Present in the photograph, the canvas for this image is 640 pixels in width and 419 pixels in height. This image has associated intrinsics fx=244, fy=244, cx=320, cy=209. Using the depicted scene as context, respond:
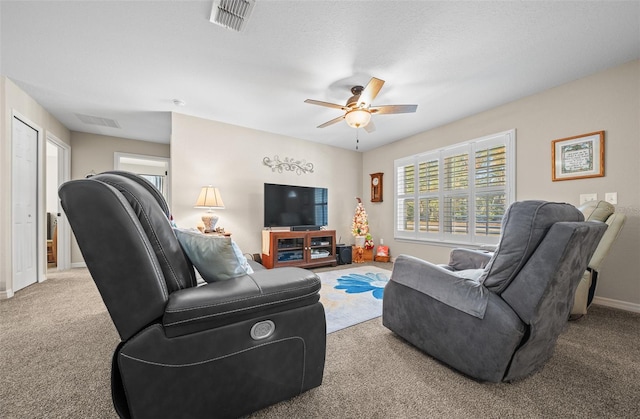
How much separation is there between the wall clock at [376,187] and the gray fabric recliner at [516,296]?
375 centimetres

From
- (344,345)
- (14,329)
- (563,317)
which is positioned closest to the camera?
(563,317)

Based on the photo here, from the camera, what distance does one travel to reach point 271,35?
2.03 meters

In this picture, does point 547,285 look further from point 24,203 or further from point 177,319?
point 24,203

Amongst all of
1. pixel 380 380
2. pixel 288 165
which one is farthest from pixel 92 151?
pixel 380 380

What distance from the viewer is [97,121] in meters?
3.86

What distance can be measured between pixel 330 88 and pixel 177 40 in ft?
5.08

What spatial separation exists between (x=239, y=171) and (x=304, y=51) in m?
2.39

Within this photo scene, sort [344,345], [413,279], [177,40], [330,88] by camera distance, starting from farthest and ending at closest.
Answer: [330,88] < [177,40] < [344,345] < [413,279]

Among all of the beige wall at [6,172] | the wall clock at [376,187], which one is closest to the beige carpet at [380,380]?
the beige wall at [6,172]

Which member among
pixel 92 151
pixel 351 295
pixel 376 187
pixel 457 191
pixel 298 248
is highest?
pixel 92 151

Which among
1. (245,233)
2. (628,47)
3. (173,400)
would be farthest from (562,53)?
(245,233)

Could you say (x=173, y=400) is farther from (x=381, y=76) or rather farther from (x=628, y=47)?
(x=628, y=47)

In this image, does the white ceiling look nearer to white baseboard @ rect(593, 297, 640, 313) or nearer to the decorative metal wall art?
the decorative metal wall art

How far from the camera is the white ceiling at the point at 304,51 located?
1792 millimetres
